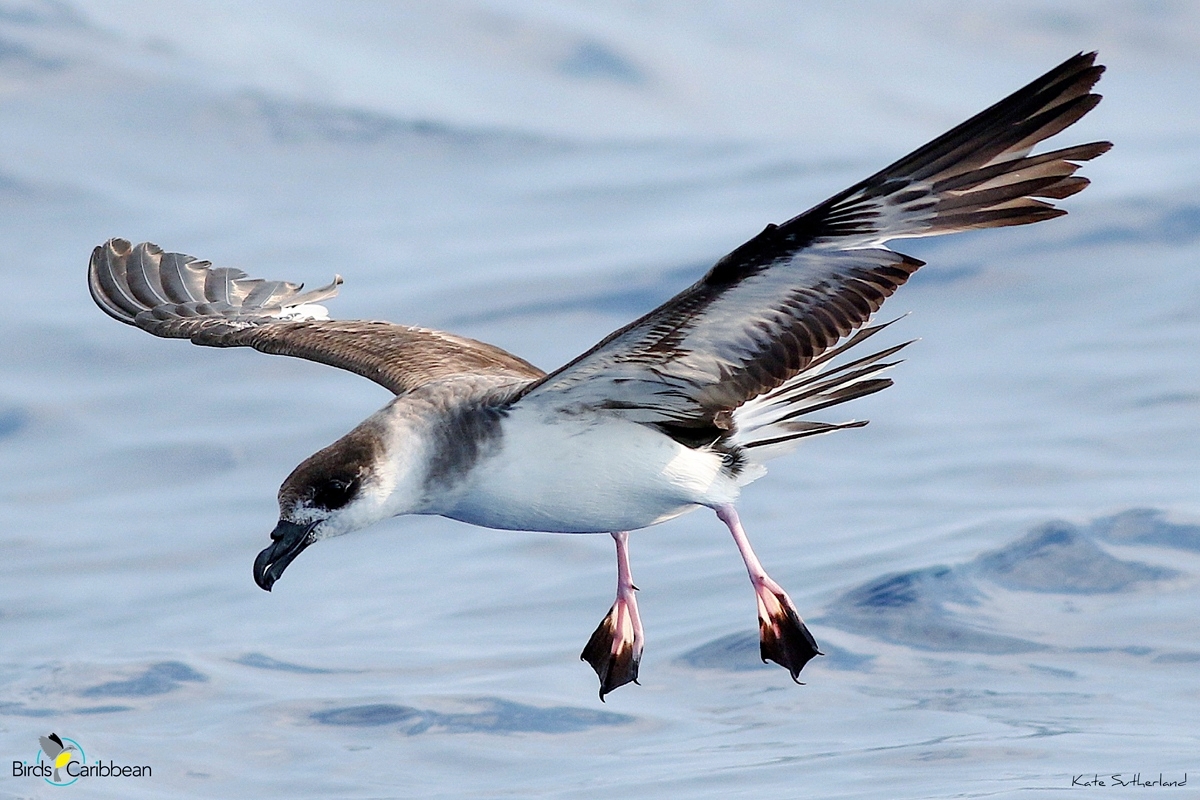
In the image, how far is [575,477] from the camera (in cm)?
773

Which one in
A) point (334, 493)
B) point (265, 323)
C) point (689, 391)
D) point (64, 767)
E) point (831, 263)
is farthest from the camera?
point (64, 767)

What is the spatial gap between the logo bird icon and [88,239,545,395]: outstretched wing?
377 centimetres

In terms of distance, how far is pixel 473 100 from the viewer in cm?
2244

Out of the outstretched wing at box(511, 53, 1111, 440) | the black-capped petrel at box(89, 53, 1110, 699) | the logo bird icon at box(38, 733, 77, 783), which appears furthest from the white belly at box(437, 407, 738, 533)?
the logo bird icon at box(38, 733, 77, 783)

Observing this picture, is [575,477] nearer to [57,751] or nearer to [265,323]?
[265,323]

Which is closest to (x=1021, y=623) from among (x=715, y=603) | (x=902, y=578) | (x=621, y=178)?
(x=902, y=578)

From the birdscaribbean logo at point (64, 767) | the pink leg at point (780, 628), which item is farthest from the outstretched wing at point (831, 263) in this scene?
the birdscaribbean logo at point (64, 767)

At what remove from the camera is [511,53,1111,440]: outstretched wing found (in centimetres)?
646

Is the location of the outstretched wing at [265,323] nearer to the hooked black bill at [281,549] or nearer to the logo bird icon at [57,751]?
the hooked black bill at [281,549]

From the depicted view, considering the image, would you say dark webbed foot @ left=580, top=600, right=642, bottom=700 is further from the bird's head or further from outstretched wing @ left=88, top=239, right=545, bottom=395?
the bird's head

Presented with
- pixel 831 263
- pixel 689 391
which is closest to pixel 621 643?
pixel 689 391

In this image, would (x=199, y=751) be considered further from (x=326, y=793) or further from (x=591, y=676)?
(x=591, y=676)

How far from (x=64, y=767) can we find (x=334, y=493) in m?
6.36

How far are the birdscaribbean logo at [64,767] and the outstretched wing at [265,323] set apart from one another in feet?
11.7
